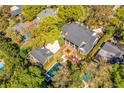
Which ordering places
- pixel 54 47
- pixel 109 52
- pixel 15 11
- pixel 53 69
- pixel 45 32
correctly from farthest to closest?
pixel 15 11, pixel 45 32, pixel 54 47, pixel 109 52, pixel 53 69

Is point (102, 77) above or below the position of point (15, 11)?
below

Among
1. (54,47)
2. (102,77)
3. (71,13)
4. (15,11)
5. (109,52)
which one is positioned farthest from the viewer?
(15,11)

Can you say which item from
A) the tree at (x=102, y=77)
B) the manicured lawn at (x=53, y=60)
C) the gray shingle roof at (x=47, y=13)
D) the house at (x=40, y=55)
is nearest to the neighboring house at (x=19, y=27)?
the gray shingle roof at (x=47, y=13)

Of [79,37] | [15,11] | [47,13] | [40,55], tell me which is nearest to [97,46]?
[79,37]

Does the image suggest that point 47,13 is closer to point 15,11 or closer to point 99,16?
point 15,11

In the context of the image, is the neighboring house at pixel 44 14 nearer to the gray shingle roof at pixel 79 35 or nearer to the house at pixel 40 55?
the gray shingle roof at pixel 79 35
